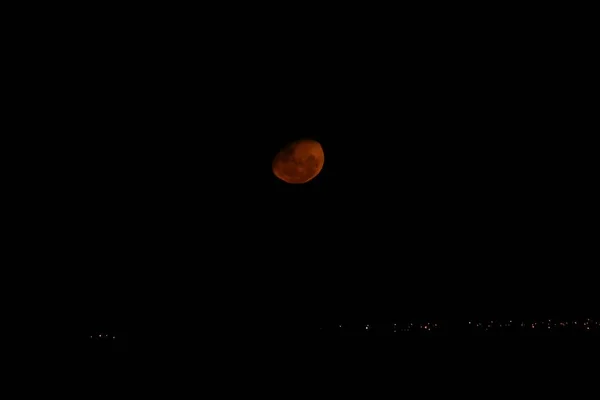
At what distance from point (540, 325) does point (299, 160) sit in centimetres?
172

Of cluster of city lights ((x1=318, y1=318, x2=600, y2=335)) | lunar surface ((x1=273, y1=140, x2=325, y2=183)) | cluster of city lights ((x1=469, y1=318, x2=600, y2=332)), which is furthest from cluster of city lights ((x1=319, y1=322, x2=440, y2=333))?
lunar surface ((x1=273, y1=140, x2=325, y2=183))

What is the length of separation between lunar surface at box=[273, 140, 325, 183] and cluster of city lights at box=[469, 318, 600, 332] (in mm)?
1289

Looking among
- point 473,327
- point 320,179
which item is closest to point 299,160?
point 320,179

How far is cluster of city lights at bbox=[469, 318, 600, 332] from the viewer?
9.42 ft

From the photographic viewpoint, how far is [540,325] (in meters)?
3.01

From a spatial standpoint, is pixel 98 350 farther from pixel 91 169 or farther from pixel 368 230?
pixel 368 230

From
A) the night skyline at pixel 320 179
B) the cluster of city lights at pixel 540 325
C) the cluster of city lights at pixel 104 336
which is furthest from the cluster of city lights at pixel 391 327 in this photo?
the cluster of city lights at pixel 104 336

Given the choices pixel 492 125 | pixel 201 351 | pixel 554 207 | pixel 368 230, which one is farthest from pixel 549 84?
pixel 201 351

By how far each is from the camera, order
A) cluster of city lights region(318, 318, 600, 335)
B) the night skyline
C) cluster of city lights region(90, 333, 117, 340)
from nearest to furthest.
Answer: the night skyline → cluster of city lights region(90, 333, 117, 340) → cluster of city lights region(318, 318, 600, 335)

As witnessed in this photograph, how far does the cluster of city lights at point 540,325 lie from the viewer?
2.87m

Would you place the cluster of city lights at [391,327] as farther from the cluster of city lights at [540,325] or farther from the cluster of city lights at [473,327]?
the cluster of city lights at [540,325]

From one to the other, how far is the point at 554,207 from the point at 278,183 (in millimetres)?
1755

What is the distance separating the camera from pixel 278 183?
3088 mm

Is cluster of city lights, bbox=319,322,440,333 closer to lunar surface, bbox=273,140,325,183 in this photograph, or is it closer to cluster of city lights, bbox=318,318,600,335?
cluster of city lights, bbox=318,318,600,335
